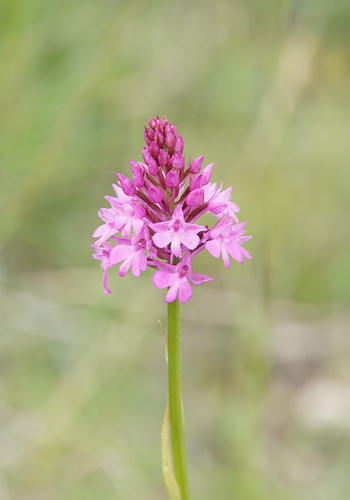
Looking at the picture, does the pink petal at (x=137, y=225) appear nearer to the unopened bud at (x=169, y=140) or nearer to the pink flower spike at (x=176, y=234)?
the pink flower spike at (x=176, y=234)

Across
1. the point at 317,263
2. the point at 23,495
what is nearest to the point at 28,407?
the point at 23,495

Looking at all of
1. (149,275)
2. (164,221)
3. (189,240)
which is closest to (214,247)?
(189,240)

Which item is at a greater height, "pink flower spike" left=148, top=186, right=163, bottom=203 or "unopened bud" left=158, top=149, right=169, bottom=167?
"unopened bud" left=158, top=149, right=169, bottom=167

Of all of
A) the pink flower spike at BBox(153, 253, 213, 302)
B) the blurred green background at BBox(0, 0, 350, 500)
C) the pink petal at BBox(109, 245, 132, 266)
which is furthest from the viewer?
the blurred green background at BBox(0, 0, 350, 500)

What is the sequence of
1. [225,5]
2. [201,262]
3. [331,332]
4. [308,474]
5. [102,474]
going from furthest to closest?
1. [225,5]
2. [201,262]
3. [331,332]
4. [308,474]
5. [102,474]

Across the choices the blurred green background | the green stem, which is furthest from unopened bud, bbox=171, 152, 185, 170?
the blurred green background

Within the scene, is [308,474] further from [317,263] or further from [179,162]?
[179,162]

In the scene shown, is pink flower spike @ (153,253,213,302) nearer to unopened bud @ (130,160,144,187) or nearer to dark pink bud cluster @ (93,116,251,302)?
dark pink bud cluster @ (93,116,251,302)

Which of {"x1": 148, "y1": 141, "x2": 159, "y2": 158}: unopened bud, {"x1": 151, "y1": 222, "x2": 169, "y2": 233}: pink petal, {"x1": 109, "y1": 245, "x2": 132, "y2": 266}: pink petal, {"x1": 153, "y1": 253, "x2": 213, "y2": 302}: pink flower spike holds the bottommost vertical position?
{"x1": 153, "y1": 253, "x2": 213, "y2": 302}: pink flower spike
